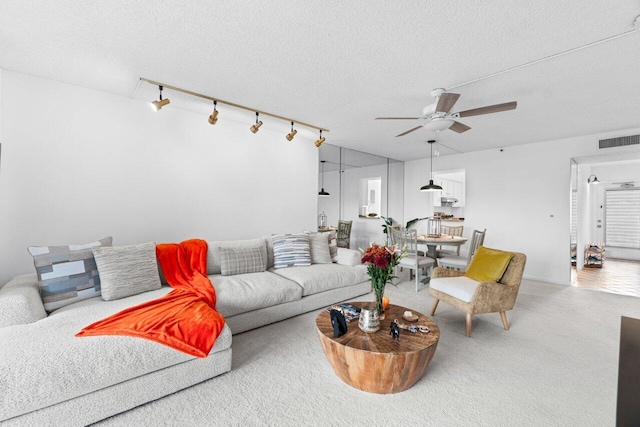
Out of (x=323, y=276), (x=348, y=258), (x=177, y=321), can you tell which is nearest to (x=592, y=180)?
(x=348, y=258)

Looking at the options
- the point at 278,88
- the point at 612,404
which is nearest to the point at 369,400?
the point at 612,404

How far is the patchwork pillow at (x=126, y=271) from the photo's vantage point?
2.37m

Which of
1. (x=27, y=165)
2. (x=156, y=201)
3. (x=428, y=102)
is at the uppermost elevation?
(x=428, y=102)

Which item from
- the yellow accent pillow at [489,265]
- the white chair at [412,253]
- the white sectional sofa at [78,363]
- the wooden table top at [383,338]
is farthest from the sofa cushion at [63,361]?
the white chair at [412,253]

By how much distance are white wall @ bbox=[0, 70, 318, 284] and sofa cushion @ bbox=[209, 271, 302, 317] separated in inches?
46.8

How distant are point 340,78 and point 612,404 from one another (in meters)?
3.22

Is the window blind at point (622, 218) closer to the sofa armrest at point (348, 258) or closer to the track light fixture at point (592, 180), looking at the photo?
the track light fixture at point (592, 180)

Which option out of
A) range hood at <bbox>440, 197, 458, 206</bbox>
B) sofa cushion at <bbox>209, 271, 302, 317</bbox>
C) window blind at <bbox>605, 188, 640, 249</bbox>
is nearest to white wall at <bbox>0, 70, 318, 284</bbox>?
sofa cushion at <bbox>209, 271, 302, 317</bbox>

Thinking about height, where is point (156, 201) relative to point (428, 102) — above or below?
below

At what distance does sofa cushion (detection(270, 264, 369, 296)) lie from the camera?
321 cm

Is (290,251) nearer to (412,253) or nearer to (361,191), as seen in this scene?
(412,253)

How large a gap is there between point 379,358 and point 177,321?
141cm

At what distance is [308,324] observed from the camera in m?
2.94

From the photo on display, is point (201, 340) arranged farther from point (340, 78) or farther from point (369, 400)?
point (340, 78)
